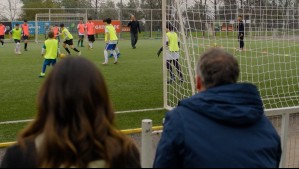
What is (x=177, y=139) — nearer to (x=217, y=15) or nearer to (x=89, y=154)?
(x=89, y=154)

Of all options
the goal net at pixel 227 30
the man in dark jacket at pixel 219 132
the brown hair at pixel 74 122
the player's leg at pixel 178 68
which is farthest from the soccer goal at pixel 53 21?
the brown hair at pixel 74 122

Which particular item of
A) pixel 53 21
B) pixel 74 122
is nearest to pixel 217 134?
pixel 74 122

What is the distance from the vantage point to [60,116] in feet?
6.14

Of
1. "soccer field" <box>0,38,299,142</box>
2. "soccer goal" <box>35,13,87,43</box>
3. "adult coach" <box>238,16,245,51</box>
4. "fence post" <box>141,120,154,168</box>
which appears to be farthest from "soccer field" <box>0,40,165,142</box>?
"soccer goal" <box>35,13,87,43</box>

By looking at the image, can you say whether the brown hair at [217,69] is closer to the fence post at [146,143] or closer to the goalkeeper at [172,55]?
the fence post at [146,143]

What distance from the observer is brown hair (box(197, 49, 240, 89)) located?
237cm

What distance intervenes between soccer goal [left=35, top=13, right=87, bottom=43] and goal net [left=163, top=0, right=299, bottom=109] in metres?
26.9

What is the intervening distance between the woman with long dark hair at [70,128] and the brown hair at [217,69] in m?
0.68

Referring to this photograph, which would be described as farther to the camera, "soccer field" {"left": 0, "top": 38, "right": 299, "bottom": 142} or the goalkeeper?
the goalkeeper

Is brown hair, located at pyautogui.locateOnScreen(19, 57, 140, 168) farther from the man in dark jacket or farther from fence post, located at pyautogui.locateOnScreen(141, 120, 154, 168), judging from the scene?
fence post, located at pyautogui.locateOnScreen(141, 120, 154, 168)

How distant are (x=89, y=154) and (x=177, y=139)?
0.50 metres

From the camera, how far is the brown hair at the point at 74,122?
6.07 ft

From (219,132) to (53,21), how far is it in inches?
1456

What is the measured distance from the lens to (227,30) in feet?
34.7
